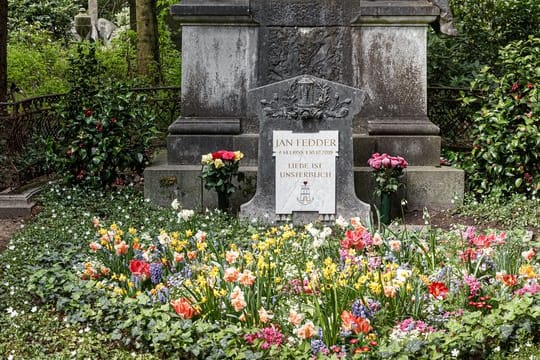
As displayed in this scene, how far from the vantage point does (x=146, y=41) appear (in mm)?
16188

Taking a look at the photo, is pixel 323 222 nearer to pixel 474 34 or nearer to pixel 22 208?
pixel 22 208

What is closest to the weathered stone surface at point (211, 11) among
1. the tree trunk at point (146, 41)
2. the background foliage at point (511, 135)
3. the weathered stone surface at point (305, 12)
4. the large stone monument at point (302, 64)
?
the large stone monument at point (302, 64)

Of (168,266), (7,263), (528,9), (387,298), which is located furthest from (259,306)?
(528,9)

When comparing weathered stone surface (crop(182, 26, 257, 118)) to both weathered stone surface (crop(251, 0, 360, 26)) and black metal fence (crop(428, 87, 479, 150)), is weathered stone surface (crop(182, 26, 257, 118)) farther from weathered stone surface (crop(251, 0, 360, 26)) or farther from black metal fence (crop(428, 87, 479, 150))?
black metal fence (crop(428, 87, 479, 150))

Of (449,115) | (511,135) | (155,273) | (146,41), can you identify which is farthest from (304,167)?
(146,41)

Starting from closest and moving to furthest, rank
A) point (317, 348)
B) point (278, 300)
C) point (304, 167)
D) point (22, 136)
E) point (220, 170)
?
point (317, 348)
point (278, 300)
point (304, 167)
point (220, 170)
point (22, 136)

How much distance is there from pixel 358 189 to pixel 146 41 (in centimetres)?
824

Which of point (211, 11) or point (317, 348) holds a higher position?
point (211, 11)

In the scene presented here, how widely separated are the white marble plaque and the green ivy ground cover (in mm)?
1548

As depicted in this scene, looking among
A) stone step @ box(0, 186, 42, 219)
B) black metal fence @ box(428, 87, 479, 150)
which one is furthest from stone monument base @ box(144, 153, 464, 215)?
black metal fence @ box(428, 87, 479, 150)

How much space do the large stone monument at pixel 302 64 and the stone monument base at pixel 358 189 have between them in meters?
0.30

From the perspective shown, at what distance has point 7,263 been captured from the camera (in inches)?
273

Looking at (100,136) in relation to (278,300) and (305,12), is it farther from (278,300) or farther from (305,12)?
(278,300)

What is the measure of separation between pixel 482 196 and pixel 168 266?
14.5 ft
